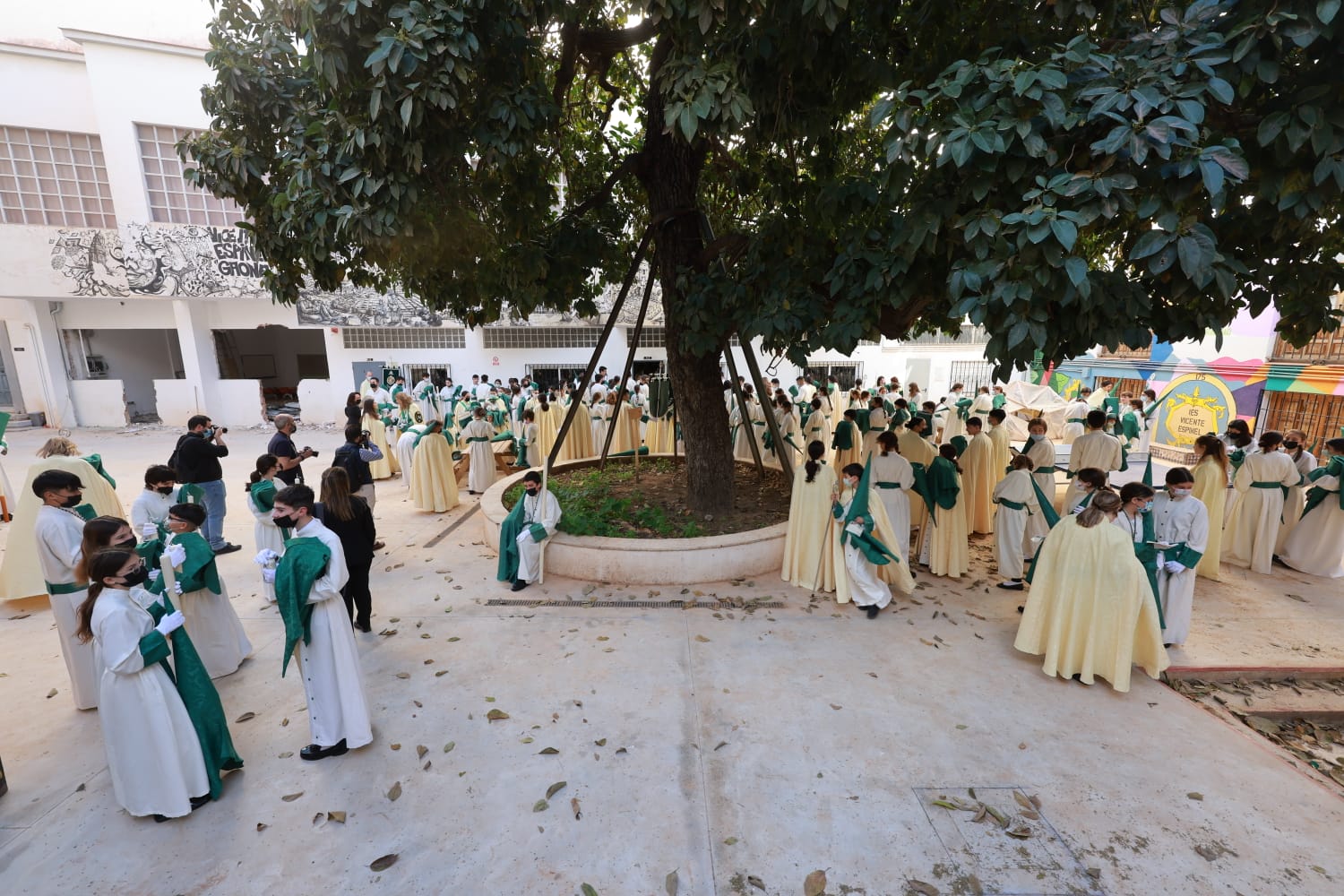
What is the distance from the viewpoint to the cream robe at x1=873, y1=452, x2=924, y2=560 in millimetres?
6340

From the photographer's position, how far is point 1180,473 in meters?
4.80

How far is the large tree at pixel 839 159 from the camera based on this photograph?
2975mm

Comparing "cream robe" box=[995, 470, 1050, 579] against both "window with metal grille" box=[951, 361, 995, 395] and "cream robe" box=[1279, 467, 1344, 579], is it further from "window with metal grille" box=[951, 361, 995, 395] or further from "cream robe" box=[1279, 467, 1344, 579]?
"window with metal grille" box=[951, 361, 995, 395]

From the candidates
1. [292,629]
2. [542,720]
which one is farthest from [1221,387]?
[292,629]

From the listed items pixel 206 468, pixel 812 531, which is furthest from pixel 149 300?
pixel 812 531

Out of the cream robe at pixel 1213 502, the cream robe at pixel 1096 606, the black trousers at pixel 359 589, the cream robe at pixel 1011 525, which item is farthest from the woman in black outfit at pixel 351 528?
the cream robe at pixel 1213 502

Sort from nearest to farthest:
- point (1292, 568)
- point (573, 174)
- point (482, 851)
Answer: point (482, 851) → point (1292, 568) → point (573, 174)

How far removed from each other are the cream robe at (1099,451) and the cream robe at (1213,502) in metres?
0.87

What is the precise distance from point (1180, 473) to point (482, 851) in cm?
571

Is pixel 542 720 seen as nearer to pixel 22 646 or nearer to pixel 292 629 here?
pixel 292 629

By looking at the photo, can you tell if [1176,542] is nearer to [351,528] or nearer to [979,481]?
[979,481]

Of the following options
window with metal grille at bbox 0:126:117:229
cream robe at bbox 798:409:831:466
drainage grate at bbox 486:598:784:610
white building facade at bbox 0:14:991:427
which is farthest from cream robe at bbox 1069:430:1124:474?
window with metal grille at bbox 0:126:117:229

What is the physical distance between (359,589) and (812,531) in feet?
14.1

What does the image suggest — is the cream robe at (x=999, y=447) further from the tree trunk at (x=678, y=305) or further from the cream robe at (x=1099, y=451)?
the tree trunk at (x=678, y=305)
